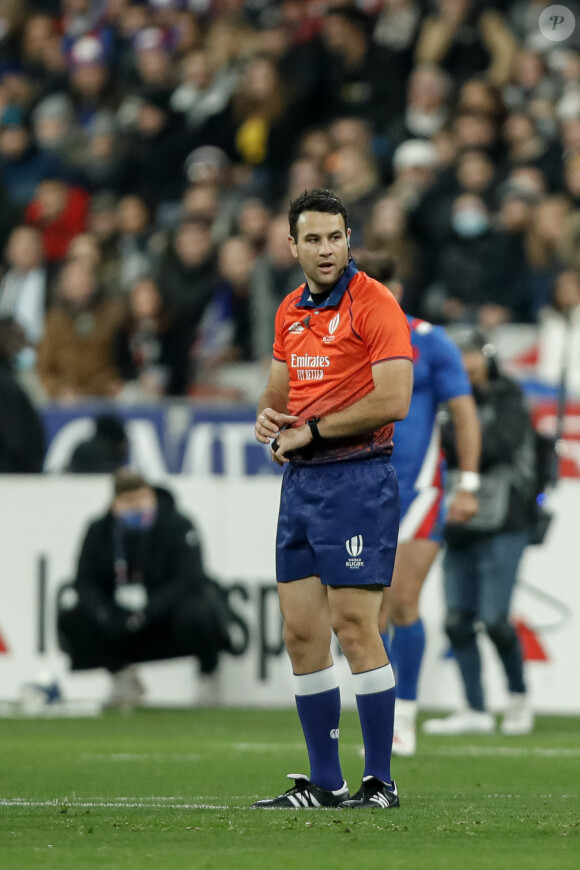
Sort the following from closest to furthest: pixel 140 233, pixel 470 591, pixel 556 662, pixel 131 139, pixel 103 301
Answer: pixel 470 591 < pixel 556 662 < pixel 103 301 < pixel 140 233 < pixel 131 139

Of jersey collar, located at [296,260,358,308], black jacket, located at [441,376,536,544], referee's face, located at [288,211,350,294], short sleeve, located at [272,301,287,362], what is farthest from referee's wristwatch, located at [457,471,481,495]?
referee's face, located at [288,211,350,294]

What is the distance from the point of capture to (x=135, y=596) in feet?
41.8

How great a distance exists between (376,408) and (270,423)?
43 centimetres

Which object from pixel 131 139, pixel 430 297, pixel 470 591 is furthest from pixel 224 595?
pixel 131 139

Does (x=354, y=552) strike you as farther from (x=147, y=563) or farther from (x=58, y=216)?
(x=58, y=216)

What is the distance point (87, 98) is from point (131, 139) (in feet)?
4.14

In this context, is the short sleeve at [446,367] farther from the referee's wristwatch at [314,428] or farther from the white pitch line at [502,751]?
the referee's wristwatch at [314,428]

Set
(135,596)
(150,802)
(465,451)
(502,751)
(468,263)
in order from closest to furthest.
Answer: (150,802) → (465,451) → (502,751) → (135,596) → (468,263)

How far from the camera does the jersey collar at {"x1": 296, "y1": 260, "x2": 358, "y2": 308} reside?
6.74 m

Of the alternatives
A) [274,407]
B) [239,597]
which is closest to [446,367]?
[274,407]

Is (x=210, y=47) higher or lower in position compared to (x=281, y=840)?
higher

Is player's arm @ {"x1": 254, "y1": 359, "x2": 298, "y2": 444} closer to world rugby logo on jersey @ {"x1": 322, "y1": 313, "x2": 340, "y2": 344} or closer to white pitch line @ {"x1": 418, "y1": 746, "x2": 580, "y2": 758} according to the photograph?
world rugby logo on jersey @ {"x1": 322, "y1": 313, "x2": 340, "y2": 344}

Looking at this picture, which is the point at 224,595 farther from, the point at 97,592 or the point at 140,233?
the point at 140,233

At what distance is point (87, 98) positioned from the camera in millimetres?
21109
